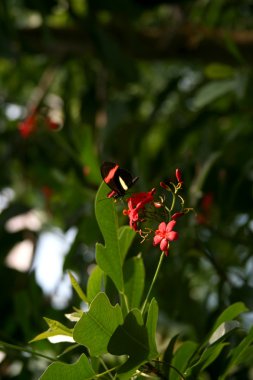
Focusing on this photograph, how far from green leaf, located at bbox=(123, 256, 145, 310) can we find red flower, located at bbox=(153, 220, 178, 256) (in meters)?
0.12

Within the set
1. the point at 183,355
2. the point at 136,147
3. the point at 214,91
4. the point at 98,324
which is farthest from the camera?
Result: the point at 214,91

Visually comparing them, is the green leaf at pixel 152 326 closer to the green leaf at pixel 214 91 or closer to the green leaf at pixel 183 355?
the green leaf at pixel 183 355

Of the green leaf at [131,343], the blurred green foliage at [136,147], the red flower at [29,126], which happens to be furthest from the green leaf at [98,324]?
the red flower at [29,126]

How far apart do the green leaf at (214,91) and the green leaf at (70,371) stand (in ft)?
3.13

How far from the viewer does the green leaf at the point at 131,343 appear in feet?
2.14

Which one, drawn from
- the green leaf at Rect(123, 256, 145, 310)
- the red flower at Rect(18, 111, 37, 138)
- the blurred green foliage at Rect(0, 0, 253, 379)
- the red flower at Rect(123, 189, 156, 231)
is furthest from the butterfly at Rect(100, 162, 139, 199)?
the red flower at Rect(18, 111, 37, 138)

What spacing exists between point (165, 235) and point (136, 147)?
0.78 metres

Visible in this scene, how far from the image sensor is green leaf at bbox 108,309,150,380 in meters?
0.65

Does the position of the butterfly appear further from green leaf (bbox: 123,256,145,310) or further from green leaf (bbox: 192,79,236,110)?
green leaf (bbox: 192,79,236,110)

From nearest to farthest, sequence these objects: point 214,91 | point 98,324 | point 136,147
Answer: point 98,324
point 136,147
point 214,91

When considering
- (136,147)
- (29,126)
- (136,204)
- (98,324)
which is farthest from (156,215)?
(29,126)

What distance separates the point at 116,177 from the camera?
0.67 meters

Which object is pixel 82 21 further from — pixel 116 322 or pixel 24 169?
pixel 116 322

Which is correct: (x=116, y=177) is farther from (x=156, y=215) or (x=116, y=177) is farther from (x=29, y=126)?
(x=29, y=126)
